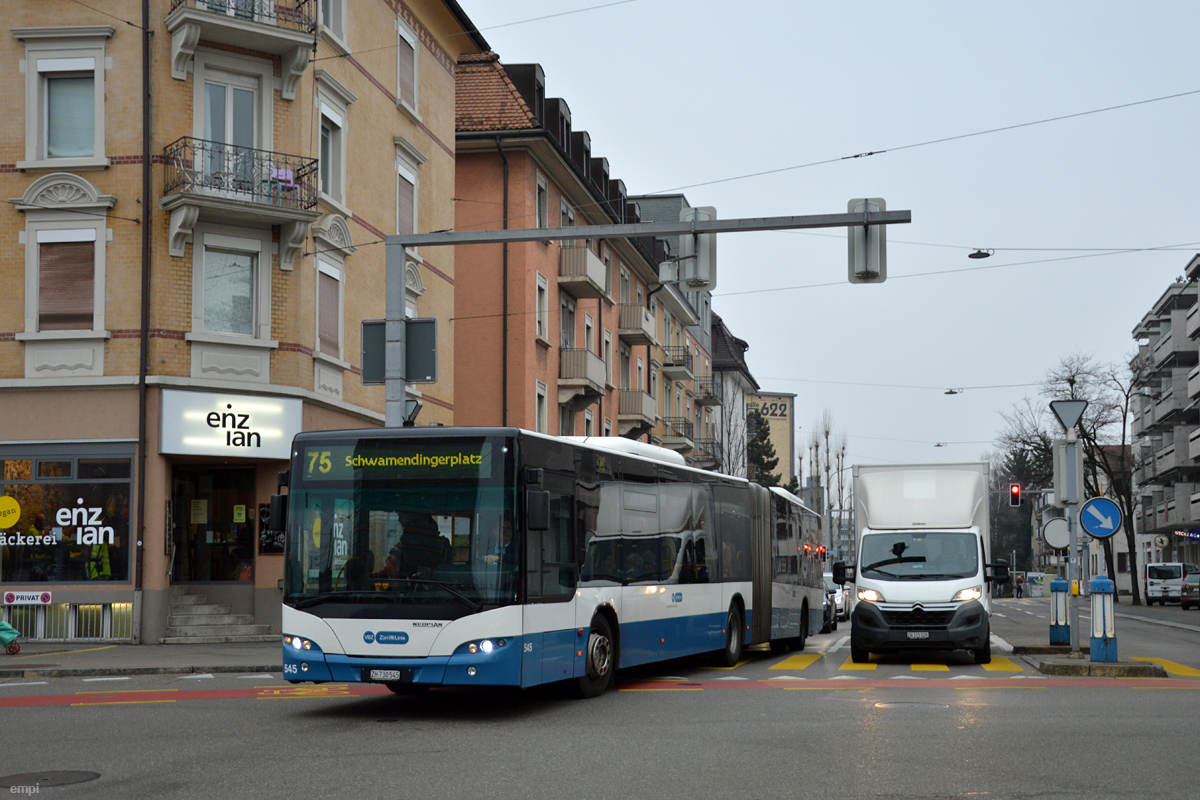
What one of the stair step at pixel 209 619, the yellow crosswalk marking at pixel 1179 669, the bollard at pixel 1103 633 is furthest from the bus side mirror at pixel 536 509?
the stair step at pixel 209 619

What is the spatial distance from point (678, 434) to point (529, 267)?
20.6m

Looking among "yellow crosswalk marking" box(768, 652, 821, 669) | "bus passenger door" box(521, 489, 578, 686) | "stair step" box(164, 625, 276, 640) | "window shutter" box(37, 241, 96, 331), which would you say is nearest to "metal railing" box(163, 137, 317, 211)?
"window shutter" box(37, 241, 96, 331)

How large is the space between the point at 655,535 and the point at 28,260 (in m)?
13.9

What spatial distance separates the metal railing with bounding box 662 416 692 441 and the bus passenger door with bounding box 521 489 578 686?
141ft

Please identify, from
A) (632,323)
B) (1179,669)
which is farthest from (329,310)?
(632,323)

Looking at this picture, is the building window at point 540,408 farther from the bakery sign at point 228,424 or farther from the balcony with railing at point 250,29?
the balcony with railing at point 250,29

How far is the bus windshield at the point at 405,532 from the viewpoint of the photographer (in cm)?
1258

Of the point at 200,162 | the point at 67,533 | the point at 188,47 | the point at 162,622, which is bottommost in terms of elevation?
the point at 162,622

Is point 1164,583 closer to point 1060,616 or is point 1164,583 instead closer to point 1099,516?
point 1060,616

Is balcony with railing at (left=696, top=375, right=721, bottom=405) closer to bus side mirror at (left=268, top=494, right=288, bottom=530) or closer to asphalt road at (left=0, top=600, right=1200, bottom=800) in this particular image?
asphalt road at (left=0, top=600, right=1200, bottom=800)

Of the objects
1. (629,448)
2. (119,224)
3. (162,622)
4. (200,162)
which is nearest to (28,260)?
(119,224)

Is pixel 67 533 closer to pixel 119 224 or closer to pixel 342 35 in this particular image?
pixel 119 224

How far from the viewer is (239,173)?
81.3ft

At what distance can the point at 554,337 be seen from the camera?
133ft
